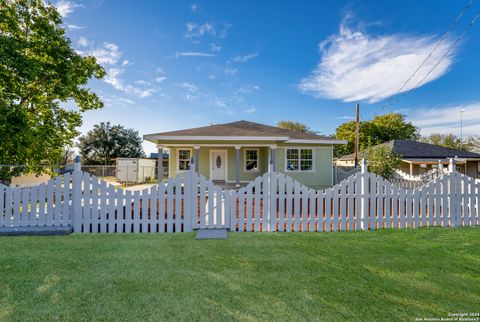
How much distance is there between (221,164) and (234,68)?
21.7ft

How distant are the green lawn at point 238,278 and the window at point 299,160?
9.51 meters

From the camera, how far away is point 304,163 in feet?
45.2


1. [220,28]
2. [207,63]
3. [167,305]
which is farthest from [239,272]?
[207,63]

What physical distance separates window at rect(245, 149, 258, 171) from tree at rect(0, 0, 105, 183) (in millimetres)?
8336

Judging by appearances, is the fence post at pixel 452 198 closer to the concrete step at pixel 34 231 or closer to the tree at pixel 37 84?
the concrete step at pixel 34 231

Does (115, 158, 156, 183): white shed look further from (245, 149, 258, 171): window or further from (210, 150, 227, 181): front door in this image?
(245, 149, 258, 171): window

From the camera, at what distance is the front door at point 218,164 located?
13.8m

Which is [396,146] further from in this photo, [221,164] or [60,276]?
[60,276]

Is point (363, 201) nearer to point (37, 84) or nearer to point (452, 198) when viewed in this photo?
point (452, 198)

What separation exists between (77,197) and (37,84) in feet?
21.9

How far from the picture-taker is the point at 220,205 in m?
4.69

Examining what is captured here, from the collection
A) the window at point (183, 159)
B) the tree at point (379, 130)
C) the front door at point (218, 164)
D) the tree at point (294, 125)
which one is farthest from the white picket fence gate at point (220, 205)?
the tree at point (294, 125)

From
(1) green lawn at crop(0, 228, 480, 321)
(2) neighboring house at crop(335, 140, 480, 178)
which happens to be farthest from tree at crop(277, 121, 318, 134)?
(1) green lawn at crop(0, 228, 480, 321)

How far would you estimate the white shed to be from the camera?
19.8m
